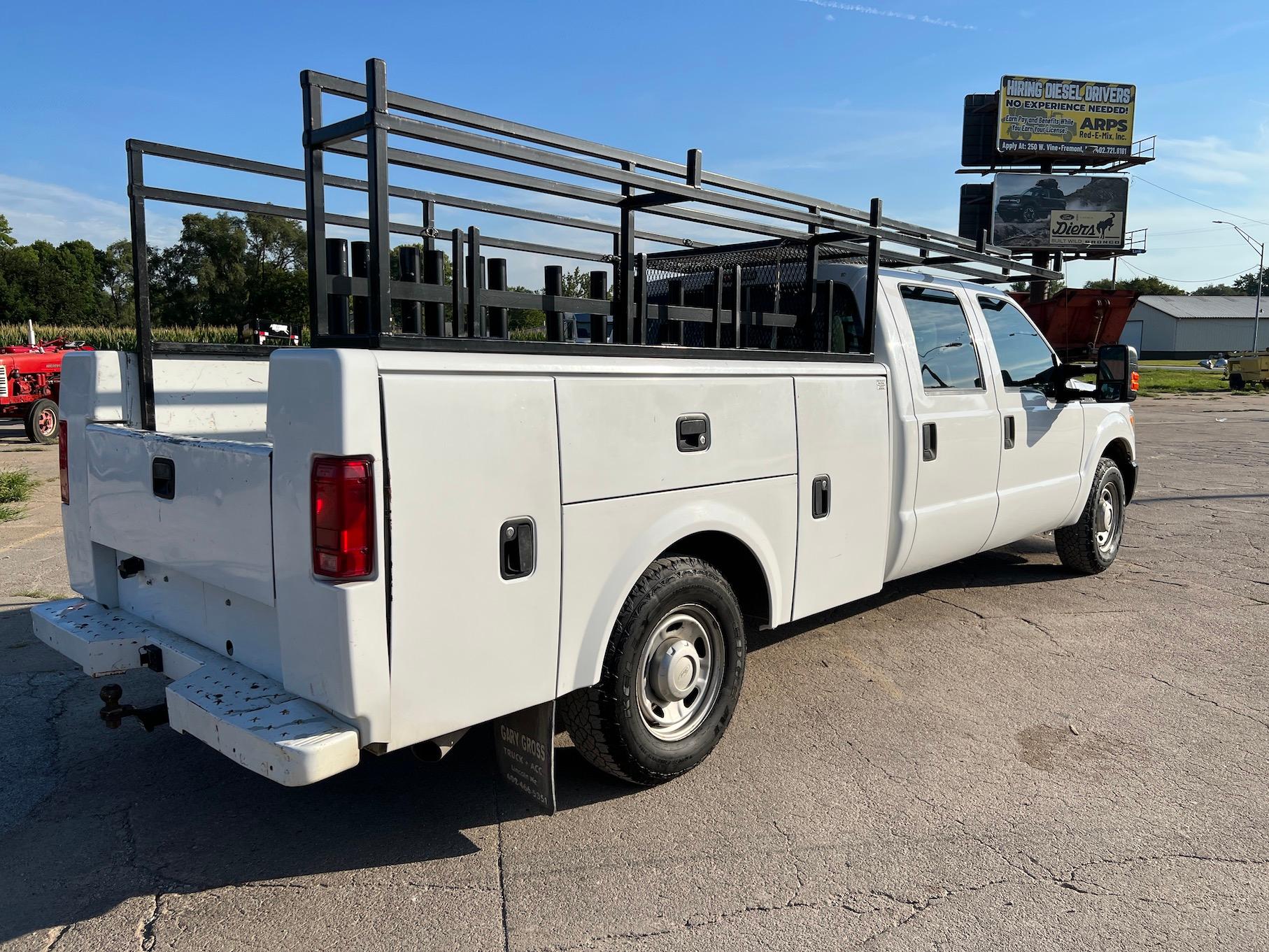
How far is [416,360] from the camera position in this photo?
2.60 metres

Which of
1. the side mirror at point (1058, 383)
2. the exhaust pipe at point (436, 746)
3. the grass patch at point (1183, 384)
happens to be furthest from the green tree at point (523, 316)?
the grass patch at point (1183, 384)

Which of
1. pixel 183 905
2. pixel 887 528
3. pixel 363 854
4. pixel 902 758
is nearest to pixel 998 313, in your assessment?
pixel 887 528

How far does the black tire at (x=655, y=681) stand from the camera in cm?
325

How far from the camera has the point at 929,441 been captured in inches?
192

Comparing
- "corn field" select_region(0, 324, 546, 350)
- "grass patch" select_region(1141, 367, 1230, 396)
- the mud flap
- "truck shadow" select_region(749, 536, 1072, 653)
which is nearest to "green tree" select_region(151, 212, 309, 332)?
"corn field" select_region(0, 324, 546, 350)

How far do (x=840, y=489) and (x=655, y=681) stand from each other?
52.6 inches

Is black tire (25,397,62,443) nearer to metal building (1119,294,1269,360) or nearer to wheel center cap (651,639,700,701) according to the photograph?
wheel center cap (651,639,700,701)

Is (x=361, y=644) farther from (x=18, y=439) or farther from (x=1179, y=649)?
(x=18, y=439)

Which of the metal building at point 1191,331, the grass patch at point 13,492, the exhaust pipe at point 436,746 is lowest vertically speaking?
the grass patch at point 13,492

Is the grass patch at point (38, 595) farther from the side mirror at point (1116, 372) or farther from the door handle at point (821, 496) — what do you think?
the side mirror at point (1116, 372)

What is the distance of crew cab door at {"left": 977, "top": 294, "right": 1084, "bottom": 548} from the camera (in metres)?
5.62

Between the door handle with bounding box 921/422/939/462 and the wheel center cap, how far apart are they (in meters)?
1.97

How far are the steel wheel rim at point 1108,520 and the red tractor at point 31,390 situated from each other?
1561cm

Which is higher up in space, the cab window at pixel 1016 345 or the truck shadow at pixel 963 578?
the cab window at pixel 1016 345
